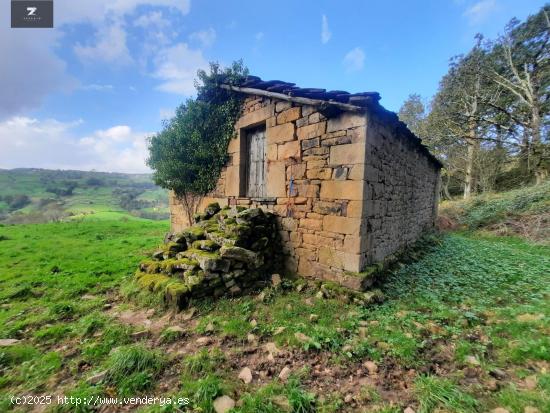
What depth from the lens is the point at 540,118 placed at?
13.8 m

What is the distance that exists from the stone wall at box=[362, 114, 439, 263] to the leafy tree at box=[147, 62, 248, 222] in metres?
3.69

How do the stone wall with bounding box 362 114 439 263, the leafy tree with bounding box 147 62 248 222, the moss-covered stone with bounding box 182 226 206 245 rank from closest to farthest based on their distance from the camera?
1. the stone wall with bounding box 362 114 439 263
2. the moss-covered stone with bounding box 182 226 206 245
3. the leafy tree with bounding box 147 62 248 222

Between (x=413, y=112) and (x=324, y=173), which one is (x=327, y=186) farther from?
(x=413, y=112)

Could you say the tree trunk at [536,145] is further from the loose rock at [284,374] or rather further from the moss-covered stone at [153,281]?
the moss-covered stone at [153,281]

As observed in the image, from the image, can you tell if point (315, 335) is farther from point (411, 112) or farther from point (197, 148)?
point (411, 112)

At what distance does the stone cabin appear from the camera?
13.2 ft

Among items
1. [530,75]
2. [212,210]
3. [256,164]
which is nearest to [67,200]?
[212,210]

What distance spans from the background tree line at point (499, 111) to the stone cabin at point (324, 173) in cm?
1238

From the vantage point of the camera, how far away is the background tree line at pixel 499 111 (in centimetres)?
1320

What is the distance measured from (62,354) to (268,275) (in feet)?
10.1

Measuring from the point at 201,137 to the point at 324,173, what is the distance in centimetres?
408

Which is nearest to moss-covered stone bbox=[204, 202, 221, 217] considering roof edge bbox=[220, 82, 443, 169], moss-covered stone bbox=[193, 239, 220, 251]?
moss-covered stone bbox=[193, 239, 220, 251]

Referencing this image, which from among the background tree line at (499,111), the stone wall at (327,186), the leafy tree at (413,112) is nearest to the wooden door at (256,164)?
the stone wall at (327,186)

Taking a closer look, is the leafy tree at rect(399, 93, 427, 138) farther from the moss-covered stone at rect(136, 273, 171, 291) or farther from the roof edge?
the moss-covered stone at rect(136, 273, 171, 291)
